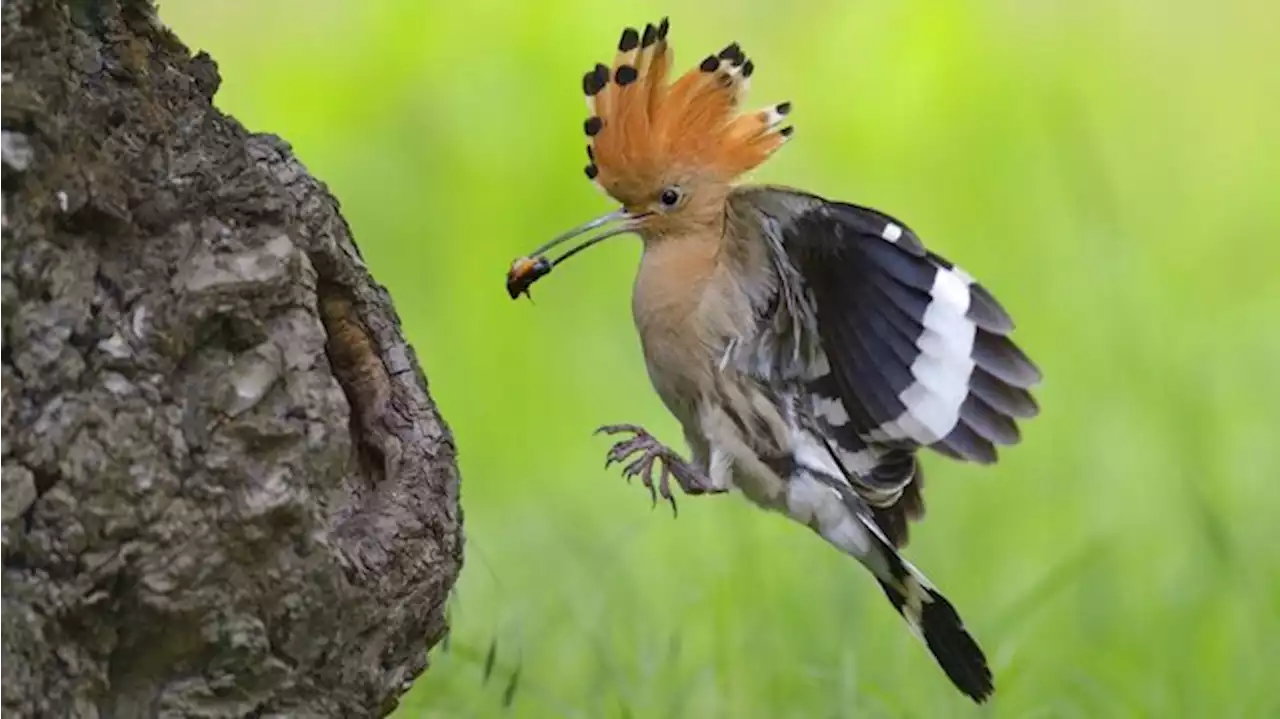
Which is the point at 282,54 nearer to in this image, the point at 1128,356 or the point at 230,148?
the point at 1128,356

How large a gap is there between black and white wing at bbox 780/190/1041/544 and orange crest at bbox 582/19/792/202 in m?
0.16

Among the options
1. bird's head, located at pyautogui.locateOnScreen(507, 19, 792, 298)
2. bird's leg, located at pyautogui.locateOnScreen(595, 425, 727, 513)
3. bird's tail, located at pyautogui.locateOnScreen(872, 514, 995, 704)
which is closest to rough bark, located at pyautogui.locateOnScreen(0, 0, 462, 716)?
bird's leg, located at pyautogui.locateOnScreen(595, 425, 727, 513)

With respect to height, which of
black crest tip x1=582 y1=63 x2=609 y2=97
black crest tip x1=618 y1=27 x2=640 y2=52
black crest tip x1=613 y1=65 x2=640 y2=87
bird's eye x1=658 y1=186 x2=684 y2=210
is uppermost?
black crest tip x1=618 y1=27 x2=640 y2=52

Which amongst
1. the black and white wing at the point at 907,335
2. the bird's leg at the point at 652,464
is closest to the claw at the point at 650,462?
the bird's leg at the point at 652,464

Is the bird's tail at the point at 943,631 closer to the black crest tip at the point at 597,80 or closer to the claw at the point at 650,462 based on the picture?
the claw at the point at 650,462

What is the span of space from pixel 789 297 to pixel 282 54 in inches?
101

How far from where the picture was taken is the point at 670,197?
2490mm

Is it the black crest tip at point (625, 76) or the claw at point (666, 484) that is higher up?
the black crest tip at point (625, 76)

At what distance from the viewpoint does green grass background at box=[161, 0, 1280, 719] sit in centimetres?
302

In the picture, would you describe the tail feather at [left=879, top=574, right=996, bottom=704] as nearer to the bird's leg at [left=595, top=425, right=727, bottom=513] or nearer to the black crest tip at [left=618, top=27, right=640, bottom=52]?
the bird's leg at [left=595, top=425, right=727, bottom=513]

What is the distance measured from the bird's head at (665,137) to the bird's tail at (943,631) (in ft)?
1.63

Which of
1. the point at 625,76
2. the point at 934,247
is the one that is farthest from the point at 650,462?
the point at 934,247

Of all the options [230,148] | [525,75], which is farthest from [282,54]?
[230,148]

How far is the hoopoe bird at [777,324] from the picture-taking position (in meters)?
2.36
